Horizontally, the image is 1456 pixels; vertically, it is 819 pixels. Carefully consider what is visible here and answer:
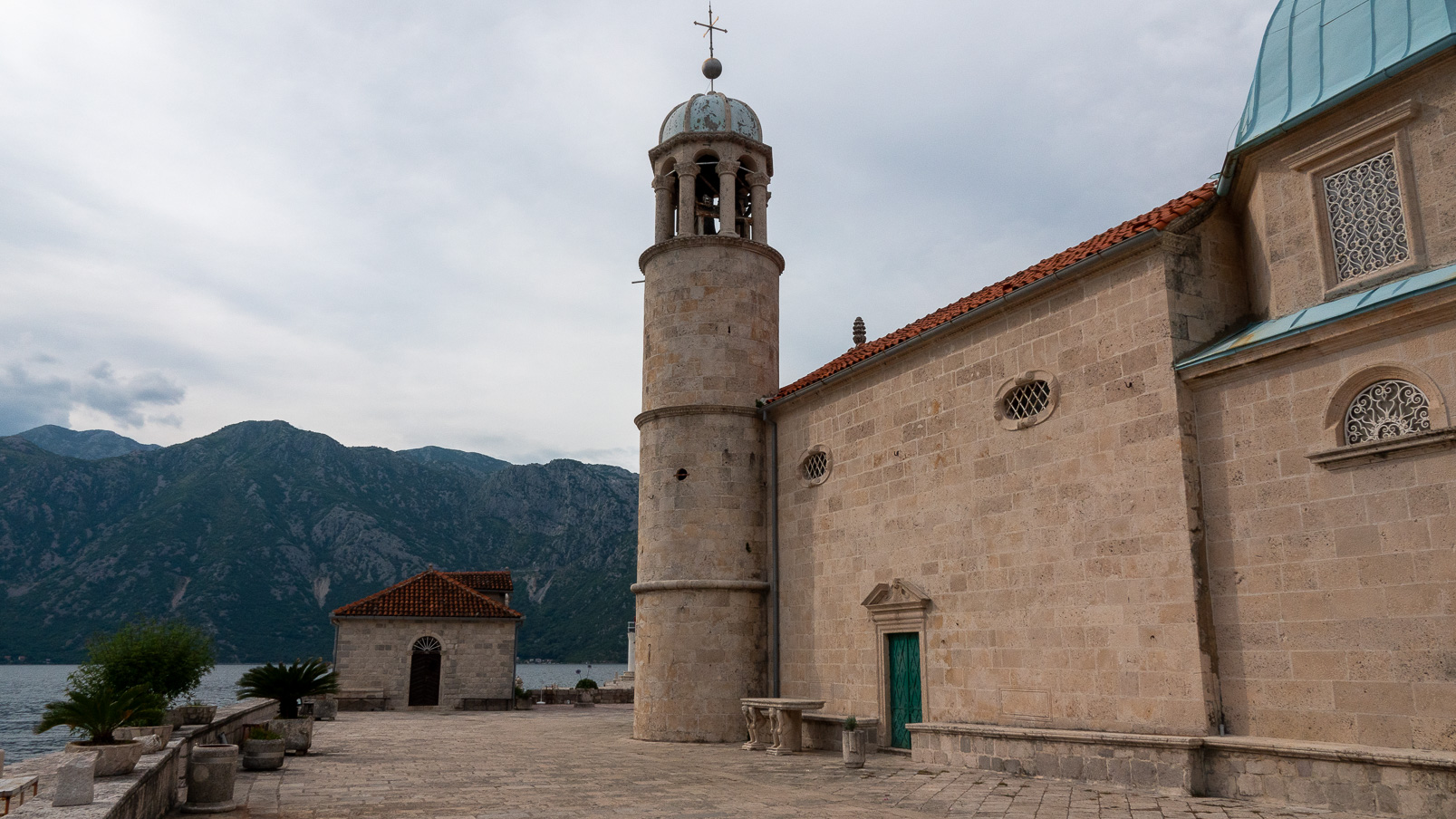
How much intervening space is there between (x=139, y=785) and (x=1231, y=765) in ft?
32.6

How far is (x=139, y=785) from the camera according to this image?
7086 millimetres

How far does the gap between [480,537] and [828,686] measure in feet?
522

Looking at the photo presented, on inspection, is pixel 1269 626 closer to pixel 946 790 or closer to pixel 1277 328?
pixel 1277 328

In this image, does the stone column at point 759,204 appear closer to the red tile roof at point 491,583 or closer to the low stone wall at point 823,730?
the low stone wall at point 823,730

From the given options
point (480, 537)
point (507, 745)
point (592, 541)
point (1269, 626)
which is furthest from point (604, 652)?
point (1269, 626)

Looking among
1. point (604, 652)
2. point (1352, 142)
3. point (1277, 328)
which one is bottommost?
point (604, 652)

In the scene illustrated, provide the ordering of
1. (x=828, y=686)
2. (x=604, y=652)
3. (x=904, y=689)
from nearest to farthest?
(x=904, y=689) → (x=828, y=686) → (x=604, y=652)

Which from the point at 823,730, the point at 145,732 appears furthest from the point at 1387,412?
the point at 145,732

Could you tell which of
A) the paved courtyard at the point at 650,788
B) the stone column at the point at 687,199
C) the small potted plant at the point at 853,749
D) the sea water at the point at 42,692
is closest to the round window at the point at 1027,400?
the paved courtyard at the point at 650,788

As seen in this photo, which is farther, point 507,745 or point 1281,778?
point 507,745

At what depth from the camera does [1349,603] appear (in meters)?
8.94

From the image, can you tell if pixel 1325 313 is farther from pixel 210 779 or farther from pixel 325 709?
pixel 325 709

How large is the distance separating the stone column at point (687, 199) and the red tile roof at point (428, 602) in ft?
49.6

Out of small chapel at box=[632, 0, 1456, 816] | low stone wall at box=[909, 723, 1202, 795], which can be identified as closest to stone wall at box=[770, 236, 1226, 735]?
small chapel at box=[632, 0, 1456, 816]
